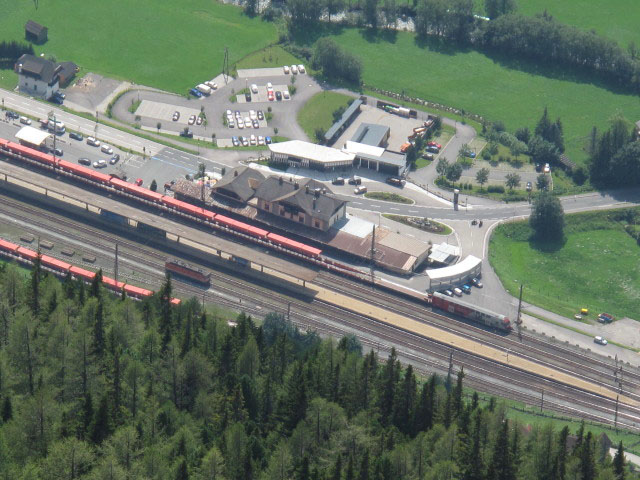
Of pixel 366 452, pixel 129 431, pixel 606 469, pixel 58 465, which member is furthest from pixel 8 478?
pixel 606 469

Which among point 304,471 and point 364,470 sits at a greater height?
point 364,470

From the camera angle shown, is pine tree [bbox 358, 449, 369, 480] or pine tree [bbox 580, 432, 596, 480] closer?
pine tree [bbox 358, 449, 369, 480]

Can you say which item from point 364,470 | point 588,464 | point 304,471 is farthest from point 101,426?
point 588,464

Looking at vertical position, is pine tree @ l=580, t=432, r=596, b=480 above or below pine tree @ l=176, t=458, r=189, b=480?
below

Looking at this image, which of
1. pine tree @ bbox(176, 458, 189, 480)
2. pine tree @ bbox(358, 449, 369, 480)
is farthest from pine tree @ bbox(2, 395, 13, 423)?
pine tree @ bbox(358, 449, 369, 480)

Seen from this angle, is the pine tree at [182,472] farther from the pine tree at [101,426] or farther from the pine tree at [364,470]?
the pine tree at [364,470]

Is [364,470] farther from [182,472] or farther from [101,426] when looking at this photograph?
[101,426]

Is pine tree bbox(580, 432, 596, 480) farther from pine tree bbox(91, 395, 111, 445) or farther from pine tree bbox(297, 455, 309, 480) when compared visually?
pine tree bbox(91, 395, 111, 445)

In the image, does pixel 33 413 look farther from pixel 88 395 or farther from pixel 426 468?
pixel 426 468

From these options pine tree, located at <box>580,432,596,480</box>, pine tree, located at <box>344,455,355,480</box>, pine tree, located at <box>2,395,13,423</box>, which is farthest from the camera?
pine tree, located at <box>580,432,596,480</box>

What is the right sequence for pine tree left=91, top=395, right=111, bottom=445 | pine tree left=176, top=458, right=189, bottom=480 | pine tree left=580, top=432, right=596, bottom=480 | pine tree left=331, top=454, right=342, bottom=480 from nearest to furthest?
pine tree left=176, top=458, right=189, bottom=480
pine tree left=331, top=454, right=342, bottom=480
pine tree left=91, top=395, right=111, bottom=445
pine tree left=580, top=432, right=596, bottom=480

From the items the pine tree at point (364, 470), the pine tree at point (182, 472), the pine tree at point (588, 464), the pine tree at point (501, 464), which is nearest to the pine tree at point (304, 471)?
the pine tree at point (364, 470)
